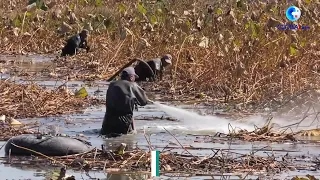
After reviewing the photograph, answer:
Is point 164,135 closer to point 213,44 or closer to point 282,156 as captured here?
point 282,156

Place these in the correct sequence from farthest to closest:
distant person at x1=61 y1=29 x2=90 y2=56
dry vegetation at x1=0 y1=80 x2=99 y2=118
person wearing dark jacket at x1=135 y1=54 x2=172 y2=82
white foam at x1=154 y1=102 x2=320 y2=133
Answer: distant person at x1=61 y1=29 x2=90 y2=56 → person wearing dark jacket at x1=135 y1=54 x2=172 y2=82 → dry vegetation at x1=0 y1=80 x2=99 y2=118 → white foam at x1=154 y1=102 x2=320 y2=133

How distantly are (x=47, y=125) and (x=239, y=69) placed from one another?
323 centimetres

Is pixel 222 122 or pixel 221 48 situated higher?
pixel 221 48

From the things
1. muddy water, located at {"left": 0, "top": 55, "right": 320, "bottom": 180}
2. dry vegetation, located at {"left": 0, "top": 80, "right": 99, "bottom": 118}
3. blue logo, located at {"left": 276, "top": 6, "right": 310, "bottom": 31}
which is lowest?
muddy water, located at {"left": 0, "top": 55, "right": 320, "bottom": 180}

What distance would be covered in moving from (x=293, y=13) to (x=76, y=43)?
22.0ft

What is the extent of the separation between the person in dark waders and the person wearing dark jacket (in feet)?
17.3

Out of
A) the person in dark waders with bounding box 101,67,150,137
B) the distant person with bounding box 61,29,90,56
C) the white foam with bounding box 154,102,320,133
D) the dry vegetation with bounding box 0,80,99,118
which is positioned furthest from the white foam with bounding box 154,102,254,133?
the distant person with bounding box 61,29,90,56

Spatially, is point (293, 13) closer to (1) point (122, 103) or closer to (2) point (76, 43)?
(1) point (122, 103)

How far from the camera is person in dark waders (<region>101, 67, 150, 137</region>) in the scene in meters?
10.9

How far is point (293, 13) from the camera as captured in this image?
16.1 m

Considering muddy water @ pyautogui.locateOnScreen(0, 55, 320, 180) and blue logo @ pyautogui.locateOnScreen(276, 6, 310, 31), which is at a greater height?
blue logo @ pyautogui.locateOnScreen(276, 6, 310, 31)

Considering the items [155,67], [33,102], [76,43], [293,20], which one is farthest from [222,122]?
[76,43]

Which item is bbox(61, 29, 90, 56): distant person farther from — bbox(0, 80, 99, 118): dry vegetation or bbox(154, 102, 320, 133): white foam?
bbox(154, 102, 320, 133): white foam

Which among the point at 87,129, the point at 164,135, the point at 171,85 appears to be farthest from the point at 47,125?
the point at 171,85
